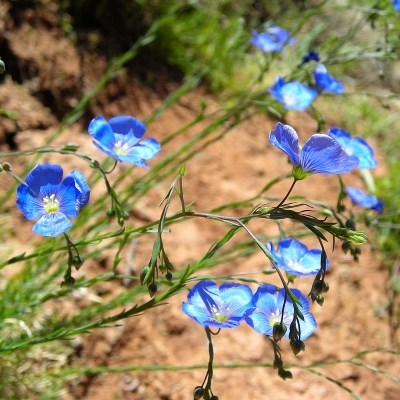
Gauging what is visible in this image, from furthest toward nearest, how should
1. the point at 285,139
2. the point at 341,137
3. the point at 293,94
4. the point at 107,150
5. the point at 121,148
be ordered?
the point at 293,94, the point at 341,137, the point at 121,148, the point at 107,150, the point at 285,139

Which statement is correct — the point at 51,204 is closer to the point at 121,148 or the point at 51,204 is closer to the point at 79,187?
the point at 79,187

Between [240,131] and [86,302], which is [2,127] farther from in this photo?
[240,131]

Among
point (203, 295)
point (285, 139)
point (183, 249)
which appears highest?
point (285, 139)

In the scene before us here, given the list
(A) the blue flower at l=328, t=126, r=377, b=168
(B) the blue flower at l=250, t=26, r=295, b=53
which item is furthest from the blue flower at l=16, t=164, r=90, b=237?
(B) the blue flower at l=250, t=26, r=295, b=53

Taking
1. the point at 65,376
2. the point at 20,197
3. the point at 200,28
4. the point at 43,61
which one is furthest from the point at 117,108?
the point at 20,197

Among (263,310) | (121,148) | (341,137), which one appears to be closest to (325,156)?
(263,310)
